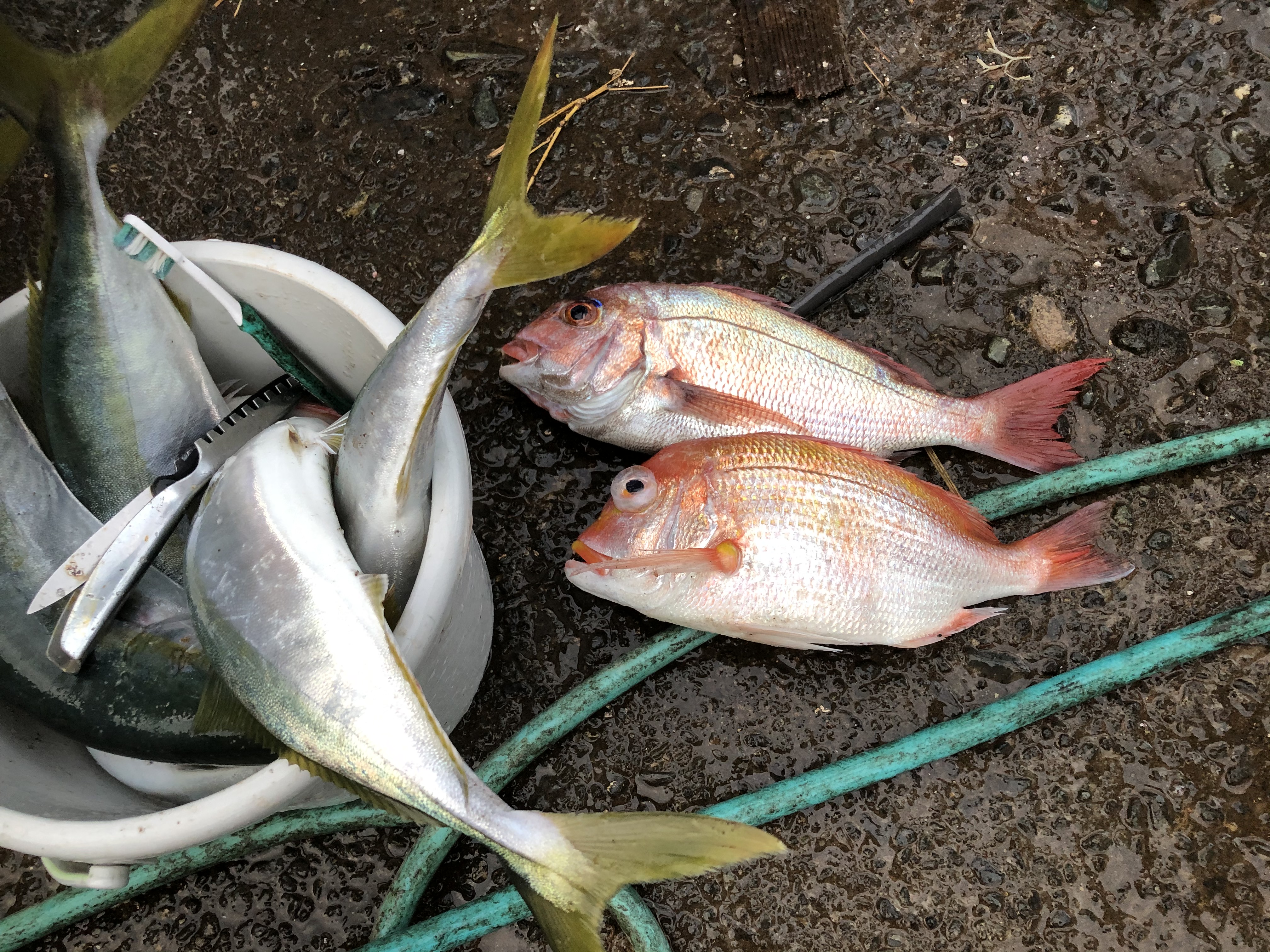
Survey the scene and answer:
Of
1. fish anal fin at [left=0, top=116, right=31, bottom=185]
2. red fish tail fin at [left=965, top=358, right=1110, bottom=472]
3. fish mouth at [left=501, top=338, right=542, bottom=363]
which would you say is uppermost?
fish anal fin at [left=0, top=116, right=31, bottom=185]

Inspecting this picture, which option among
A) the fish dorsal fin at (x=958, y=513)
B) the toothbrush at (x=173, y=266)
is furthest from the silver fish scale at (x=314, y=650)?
the fish dorsal fin at (x=958, y=513)

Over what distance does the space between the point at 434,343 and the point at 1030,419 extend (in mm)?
1455

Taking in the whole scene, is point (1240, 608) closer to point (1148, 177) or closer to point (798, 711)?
point (798, 711)

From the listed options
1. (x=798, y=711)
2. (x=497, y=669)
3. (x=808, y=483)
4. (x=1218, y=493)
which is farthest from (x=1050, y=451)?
(x=497, y=669)

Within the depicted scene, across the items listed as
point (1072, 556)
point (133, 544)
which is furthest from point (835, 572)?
point (133, 544)

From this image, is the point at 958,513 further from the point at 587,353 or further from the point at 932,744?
the point at 587,353

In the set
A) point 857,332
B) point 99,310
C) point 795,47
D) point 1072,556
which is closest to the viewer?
point 99,310

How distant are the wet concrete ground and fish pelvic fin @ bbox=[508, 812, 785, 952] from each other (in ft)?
2.60

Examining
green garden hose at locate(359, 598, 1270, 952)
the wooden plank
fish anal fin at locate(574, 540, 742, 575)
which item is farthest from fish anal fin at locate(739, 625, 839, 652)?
the wooden plank

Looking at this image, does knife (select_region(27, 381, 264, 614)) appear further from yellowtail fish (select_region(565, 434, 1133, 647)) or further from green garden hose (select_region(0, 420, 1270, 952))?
yellowtail fish (select_region(565, 434, 1133, 647))

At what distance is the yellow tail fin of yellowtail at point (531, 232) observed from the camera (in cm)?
126

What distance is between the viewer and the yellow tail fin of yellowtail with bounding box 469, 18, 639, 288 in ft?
4.13

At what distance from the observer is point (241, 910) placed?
6.80ft

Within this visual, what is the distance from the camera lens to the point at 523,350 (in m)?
2.03
